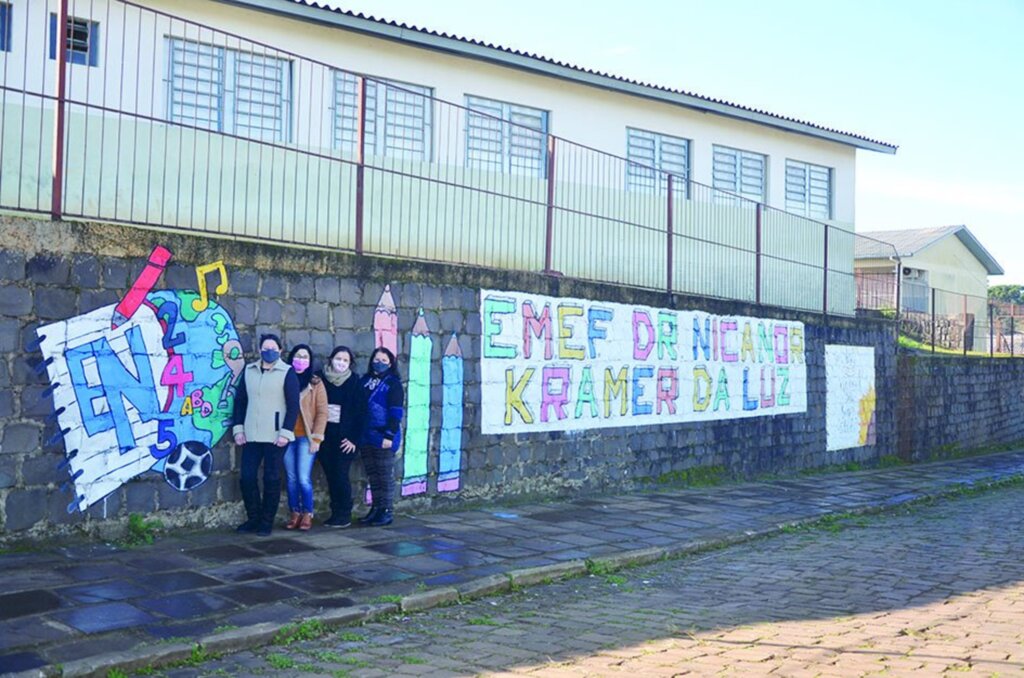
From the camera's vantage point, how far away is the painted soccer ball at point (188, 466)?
808 centimetres

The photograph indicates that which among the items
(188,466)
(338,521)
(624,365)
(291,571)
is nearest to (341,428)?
(338,521)

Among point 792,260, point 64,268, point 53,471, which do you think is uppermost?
point 792,260

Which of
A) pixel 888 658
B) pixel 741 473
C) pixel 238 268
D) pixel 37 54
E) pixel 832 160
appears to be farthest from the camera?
pixel 832 160

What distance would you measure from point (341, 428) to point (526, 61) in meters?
8.90

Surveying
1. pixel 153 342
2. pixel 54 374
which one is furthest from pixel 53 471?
pixel 153 342

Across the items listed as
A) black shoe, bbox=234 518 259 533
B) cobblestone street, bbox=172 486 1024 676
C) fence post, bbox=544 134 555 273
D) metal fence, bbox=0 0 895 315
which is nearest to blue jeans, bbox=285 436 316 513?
black shoe, bbox=234 518 259 533

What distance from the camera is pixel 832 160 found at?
21359mm

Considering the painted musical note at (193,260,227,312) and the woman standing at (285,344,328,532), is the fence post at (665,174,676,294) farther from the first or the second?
the painted musical note at (193,260,227,312)

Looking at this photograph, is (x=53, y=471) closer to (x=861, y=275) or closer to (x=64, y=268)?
(x=64, y=268)

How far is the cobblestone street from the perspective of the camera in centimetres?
543

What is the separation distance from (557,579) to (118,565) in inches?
122

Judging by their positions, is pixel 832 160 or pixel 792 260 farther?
pixel 832 160

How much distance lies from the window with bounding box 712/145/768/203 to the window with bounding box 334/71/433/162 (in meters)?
6.73

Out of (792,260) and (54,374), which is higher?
(792,260)
